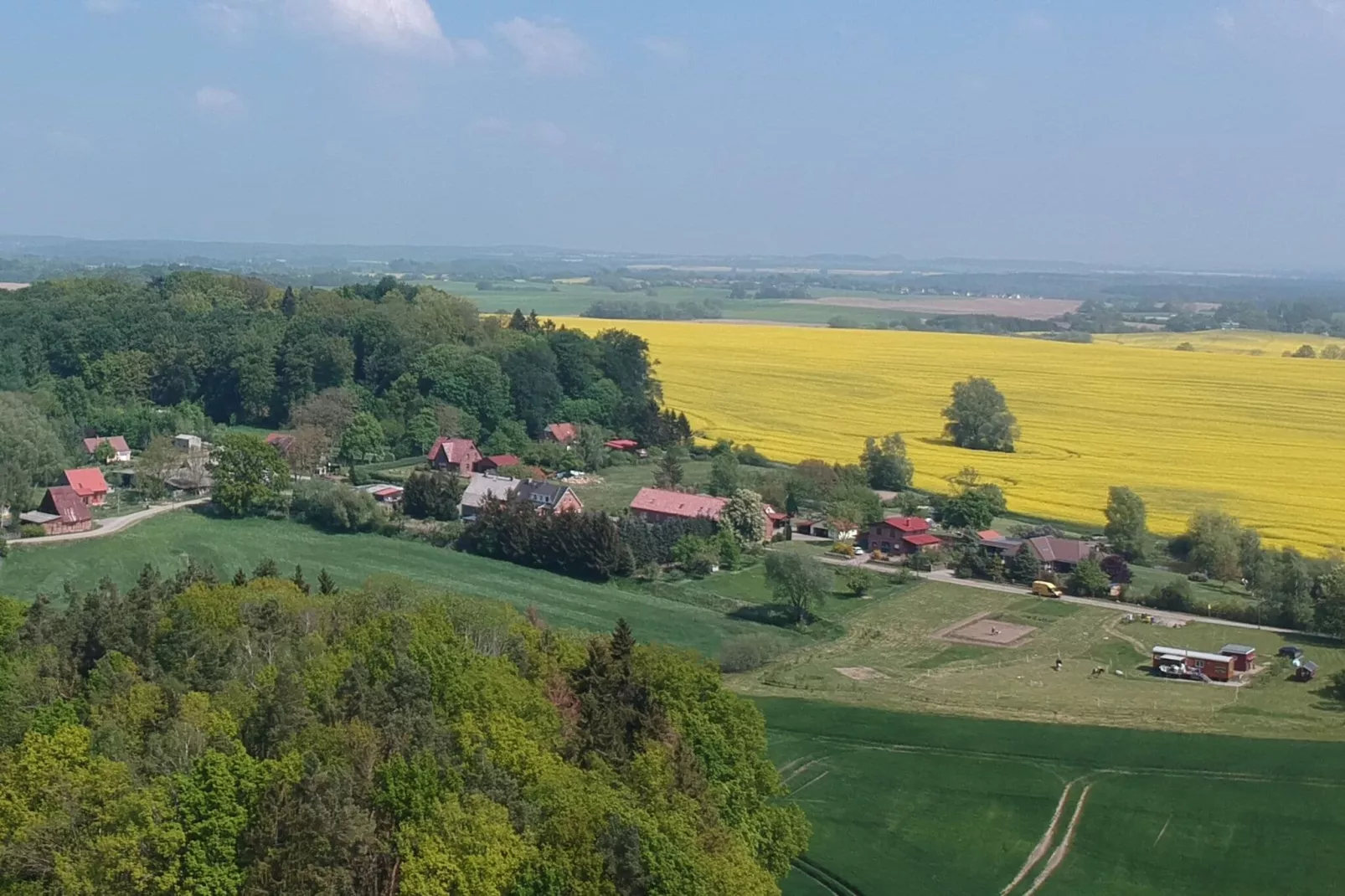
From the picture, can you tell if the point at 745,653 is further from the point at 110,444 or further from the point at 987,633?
the point at 110,444

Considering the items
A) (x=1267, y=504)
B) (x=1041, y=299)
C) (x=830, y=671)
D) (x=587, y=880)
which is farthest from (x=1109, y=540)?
(x=1041, y=299)

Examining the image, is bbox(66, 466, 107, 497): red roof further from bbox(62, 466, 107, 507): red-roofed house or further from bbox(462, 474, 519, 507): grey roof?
bbox(462, 474, 519, 507): grey roof

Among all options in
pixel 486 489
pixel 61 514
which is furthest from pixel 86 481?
pixel 486 489

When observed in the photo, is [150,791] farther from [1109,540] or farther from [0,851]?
Result: [1109,540]

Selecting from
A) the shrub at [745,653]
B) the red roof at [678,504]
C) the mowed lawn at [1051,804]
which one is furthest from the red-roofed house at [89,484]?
the mowed lawn at [1051,804]

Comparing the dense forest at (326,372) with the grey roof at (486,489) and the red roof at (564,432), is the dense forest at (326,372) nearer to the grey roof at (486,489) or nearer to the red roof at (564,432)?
the red roof at (564,432)

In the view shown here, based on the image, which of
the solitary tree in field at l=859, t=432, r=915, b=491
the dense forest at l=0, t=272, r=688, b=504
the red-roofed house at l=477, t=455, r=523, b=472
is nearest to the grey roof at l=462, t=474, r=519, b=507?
the red-roofed house at l=477, t=455, r=523, b=472
